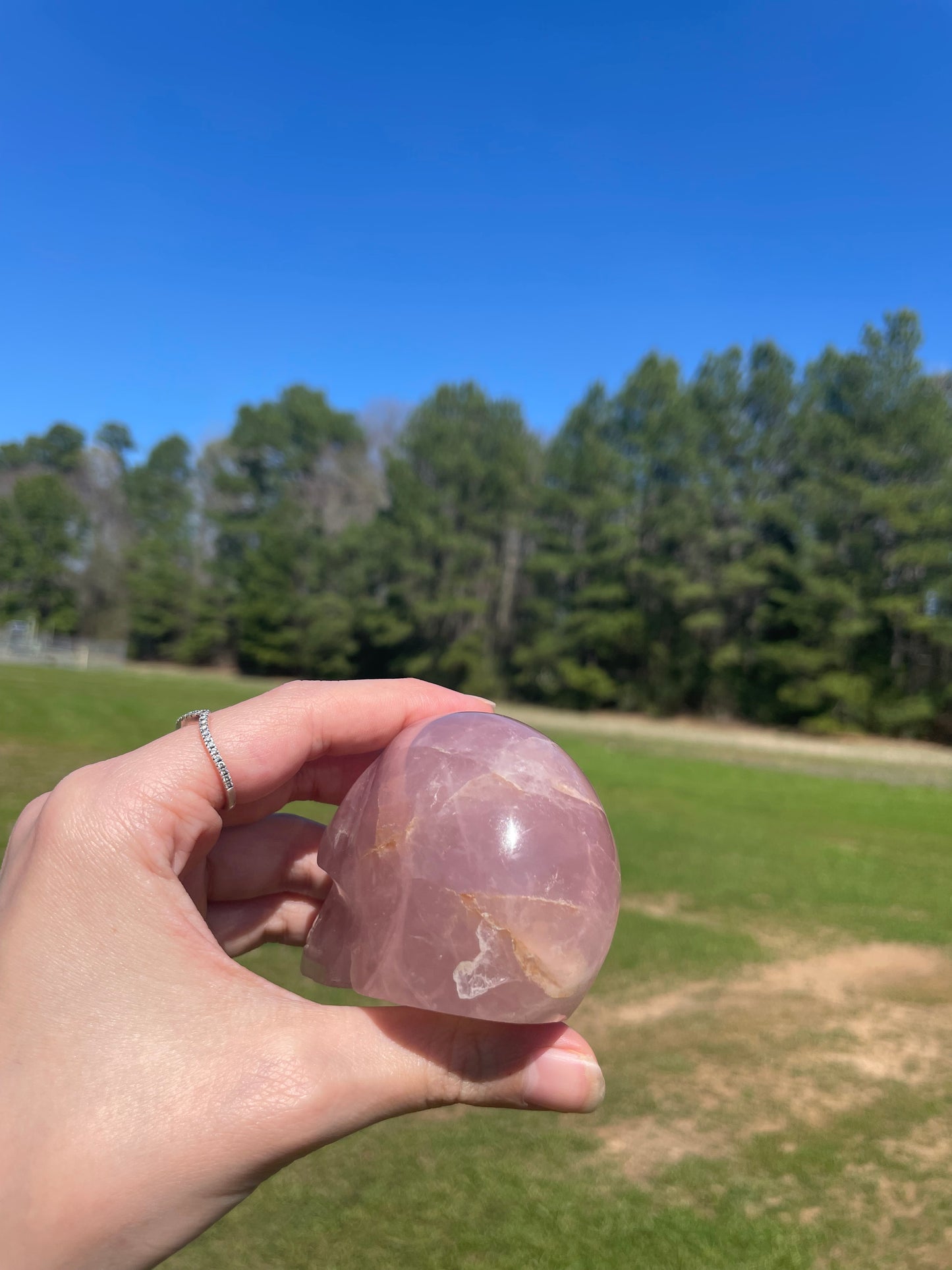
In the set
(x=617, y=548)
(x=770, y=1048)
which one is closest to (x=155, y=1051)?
(x=770, y=1048)

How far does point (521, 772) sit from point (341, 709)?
563 mm

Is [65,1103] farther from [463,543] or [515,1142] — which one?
[463,543]

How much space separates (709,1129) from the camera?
13.3ft

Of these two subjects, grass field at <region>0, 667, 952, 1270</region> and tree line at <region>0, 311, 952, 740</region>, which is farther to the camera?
tree line at <region>0, 311, 952, 740</region>

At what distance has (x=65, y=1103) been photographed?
146 cm

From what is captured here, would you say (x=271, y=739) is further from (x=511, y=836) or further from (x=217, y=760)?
(x=511, y=836)

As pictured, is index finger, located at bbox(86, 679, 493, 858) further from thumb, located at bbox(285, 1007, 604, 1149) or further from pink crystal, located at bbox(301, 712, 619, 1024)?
thumb, located at bbox(285, 1007, 604, 1149)

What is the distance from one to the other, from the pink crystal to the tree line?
2577 centimetres

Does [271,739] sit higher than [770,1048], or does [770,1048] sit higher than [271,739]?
[271,739]

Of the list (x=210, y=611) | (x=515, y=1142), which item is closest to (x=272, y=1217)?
(x=515, y=1142)

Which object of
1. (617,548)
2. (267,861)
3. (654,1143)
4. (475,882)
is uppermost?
(617,548)

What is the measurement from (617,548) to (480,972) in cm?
2972

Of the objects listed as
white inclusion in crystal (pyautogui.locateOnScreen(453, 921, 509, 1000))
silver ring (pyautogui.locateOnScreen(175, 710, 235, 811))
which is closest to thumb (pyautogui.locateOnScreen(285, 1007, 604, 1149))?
white inclusion in crystal (pyautogui.locateOnScreen(453, 921, 509, 1000))

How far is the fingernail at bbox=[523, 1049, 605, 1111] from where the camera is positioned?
170cm
